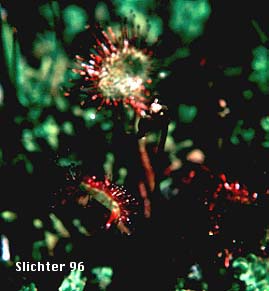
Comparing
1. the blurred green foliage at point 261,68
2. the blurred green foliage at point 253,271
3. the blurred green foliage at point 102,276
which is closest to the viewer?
the blurred green foliage at point 253,271

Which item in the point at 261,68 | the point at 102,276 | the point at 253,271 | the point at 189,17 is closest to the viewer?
the point at 253,271

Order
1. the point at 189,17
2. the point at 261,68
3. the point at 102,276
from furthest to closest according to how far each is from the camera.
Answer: the point at 189,17, the point at 261,68, the point at 102,276

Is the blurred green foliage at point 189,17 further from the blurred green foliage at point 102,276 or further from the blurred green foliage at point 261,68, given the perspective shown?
the blurred green foliage at point 102,276

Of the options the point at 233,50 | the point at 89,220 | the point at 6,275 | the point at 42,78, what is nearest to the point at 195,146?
the point at 233,50

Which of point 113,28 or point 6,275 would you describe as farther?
point 113,28

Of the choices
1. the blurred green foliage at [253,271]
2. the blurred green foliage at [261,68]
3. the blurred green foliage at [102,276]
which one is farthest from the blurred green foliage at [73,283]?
the blurred green foliage at [261,68]

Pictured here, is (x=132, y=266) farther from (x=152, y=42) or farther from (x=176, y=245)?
(x=152, y=42)

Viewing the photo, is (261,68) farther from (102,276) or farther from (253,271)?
(102,276)

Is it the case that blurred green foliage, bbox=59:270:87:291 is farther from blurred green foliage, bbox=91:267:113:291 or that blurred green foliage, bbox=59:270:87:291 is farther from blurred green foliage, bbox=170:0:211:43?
blurred green foliage, bbox=170:0:211:43

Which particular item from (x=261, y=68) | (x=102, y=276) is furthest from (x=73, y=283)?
(x=261, y=68)

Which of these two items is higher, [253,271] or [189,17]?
[189,17]

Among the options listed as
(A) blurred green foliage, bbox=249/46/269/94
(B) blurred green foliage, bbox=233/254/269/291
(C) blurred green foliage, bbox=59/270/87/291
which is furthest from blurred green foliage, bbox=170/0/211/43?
(C) blurred green foliage, bbox=59/270/87/291
